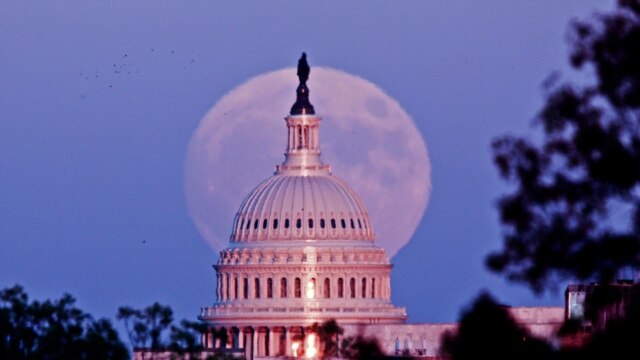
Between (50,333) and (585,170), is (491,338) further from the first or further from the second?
(50,333)

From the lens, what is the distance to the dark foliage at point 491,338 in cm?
7369

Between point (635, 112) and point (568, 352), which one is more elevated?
point (635, 112)

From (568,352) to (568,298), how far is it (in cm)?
10110

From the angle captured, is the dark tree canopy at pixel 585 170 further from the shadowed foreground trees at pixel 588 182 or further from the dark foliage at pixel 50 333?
the dark foliage at pixel 50 333

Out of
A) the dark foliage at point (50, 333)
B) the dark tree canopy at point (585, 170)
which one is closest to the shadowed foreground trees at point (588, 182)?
the dark tree canopy at point (585, 170)

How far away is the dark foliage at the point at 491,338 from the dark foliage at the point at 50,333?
210 feet

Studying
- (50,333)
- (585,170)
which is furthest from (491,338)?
(50,333)

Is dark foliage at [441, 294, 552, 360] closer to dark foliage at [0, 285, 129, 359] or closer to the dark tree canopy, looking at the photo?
the dark tree canopy

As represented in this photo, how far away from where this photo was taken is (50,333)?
15462 centimetres

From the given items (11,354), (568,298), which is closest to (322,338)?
(568,298)

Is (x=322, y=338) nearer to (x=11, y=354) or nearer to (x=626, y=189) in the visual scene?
(x=11, y=354)

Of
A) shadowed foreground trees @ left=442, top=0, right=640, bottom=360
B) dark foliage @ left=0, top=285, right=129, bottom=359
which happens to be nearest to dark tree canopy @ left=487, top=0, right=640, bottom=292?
shadowed foreground trees @ left=442, top=0, right=640, bottom=360

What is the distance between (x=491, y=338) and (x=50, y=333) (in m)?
81.3

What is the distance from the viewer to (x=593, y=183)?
6831 cm
